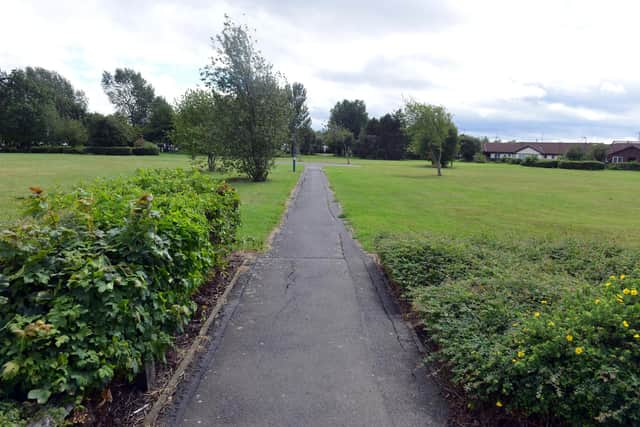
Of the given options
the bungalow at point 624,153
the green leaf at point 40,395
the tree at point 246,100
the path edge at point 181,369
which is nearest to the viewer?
the green leaf at point 40,395

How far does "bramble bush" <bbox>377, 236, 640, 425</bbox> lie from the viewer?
2.44 m

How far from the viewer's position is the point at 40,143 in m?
71.3

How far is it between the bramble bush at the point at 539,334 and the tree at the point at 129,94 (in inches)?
3937

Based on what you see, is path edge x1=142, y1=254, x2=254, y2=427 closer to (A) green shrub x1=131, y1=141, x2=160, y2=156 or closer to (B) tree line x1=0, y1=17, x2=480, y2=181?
(B) tree line x1=0, y1=17, x2=480, y2=181

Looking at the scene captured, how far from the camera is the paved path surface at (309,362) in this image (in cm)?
293

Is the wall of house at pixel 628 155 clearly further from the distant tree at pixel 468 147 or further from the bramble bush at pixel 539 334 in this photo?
the bramble bush at pixel 539 334

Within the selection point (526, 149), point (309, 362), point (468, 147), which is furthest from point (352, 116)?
point (309, 362)

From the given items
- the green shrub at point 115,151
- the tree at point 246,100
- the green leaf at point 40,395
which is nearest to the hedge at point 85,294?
the green leaf at point 40,395

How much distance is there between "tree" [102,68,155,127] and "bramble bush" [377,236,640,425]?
99997 mm

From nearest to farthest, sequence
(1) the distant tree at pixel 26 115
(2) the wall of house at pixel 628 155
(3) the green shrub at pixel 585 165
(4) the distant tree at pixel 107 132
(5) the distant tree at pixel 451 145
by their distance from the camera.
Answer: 1. (5) the distant tree at pixel 451 145
2. (3) the green shrub at pixel 585 165
3. (1) the distant tree at pixel 26 115
4. (4) the distant tree at pixel 107 132
5. (2) the wall of house at pixel 628 155

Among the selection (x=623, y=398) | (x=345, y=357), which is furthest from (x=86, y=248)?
(x=623, y=398)

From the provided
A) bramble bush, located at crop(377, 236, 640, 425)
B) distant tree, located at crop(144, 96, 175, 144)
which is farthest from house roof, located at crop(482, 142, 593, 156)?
bramble bush, located at crop(377, 236, 640, 425)

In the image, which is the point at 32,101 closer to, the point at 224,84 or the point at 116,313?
the point at 224,84

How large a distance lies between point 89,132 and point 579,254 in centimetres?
7931
